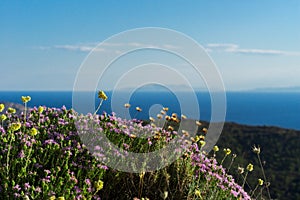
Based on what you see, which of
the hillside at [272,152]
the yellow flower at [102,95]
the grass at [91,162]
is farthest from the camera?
the hillside at [272,152]

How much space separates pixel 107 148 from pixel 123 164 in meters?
0.32

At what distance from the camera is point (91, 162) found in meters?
5.05

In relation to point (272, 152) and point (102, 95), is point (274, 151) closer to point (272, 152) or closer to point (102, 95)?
point (272, 152)

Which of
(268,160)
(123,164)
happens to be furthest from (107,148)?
(268,160)

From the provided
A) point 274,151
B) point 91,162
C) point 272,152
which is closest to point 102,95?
point 91,162

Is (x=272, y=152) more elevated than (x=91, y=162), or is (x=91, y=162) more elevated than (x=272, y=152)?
(x=91, y=162)

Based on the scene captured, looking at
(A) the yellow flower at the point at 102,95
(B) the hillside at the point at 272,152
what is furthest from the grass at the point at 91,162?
(B) the hillside at the point at 272,152

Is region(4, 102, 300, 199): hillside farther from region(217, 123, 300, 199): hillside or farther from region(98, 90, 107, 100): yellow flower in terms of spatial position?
region(98, 90, 107, 100): yellow flower

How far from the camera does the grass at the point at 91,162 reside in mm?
4410

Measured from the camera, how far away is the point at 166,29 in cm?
562

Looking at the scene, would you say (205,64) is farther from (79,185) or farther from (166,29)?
(79,185)

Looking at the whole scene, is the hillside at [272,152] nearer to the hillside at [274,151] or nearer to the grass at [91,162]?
the hillside at [274,151]

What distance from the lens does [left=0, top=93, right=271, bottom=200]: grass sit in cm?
441

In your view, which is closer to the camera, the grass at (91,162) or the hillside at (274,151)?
the grass at (91,162)
